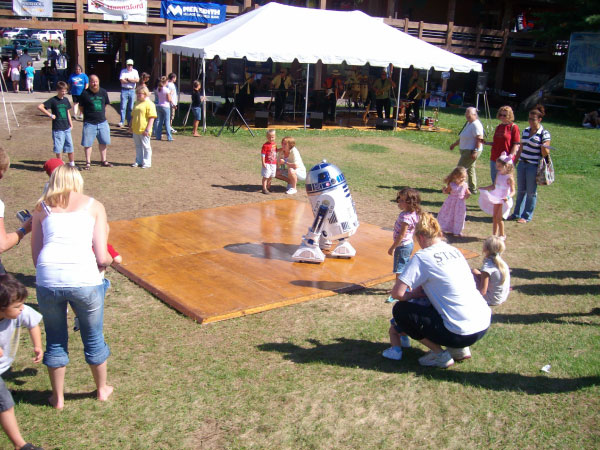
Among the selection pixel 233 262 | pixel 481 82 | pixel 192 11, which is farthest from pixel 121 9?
pixel 233 262

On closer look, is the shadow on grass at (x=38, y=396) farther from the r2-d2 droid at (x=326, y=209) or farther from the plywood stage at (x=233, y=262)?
the r2-d2 droid at (x=326, y=209)

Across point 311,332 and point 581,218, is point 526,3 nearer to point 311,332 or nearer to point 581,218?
point 581,218

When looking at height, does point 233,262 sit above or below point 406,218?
below

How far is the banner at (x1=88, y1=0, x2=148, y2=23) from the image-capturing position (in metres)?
24.0

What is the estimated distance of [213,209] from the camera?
9664 millimetres

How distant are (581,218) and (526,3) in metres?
28.9

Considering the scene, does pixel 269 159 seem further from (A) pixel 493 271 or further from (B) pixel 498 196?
(A) pixel 493 271

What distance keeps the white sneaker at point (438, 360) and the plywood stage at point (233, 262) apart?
5.55 ft

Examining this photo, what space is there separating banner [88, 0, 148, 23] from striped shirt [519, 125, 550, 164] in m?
19.5

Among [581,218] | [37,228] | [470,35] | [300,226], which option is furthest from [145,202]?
[470,35]

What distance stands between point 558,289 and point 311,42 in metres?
13.3

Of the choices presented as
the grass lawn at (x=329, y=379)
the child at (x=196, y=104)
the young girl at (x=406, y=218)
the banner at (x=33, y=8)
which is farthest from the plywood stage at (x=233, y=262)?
the banner at (x=33, y=8)

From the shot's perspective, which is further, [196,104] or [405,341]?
[196,104]

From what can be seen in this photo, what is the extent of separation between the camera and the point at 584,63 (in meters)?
26.5
